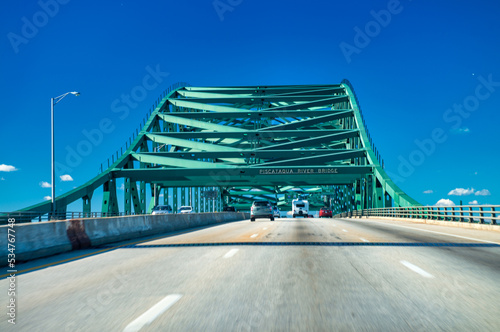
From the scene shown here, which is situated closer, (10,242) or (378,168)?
(10,242)

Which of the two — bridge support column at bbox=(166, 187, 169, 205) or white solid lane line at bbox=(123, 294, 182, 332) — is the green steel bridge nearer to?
bridge support column at bbox=(166, 187, 169, 205)

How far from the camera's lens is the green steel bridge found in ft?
146

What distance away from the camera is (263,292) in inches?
248

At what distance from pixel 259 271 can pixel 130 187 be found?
135 ft

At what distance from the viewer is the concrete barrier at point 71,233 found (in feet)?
36.2

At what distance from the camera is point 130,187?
47531mm

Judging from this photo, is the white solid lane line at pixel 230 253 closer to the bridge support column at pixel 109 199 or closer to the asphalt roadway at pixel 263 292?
the asphalt roadway at pixel 263 292

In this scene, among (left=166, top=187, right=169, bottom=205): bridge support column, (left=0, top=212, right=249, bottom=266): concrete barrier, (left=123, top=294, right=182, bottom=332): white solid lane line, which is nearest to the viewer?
(left=123, top=294, right=182, bottom=332): white solid lane line

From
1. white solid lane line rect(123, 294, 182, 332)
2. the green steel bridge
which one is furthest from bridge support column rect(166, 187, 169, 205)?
white solid lane line rect(123, 294, 182, 332)

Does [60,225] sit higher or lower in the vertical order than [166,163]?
lower

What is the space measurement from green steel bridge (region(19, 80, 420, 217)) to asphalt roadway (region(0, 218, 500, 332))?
25940mm

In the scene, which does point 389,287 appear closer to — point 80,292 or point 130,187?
point 80,292

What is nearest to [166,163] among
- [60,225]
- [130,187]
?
[130,187]

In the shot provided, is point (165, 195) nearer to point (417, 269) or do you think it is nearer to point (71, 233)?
point (71, 233)
